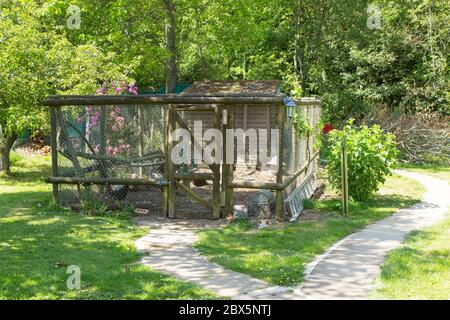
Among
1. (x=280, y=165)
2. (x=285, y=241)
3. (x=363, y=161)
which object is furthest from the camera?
(x=363, y=161)

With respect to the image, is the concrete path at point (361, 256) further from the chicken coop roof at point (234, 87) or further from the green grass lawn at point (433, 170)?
the chicken coop roof at point (234, 87)

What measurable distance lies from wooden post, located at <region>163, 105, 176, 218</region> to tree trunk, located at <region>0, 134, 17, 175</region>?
6719mm

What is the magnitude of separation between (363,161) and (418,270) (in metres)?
5.04

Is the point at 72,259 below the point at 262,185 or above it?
below

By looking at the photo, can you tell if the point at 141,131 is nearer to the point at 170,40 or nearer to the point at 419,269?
the point at 170,40

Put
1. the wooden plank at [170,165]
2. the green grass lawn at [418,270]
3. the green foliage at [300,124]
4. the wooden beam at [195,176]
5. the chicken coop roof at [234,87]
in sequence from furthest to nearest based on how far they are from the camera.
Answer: the chicken coop roof at [234,87] < the green foliage at [300,124] < the wooden plank at [170,165] < the wooden beam at [195,176] < the green grass lawn at [418,270]

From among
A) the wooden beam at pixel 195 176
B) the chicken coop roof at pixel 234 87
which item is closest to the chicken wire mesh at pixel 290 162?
the wooden beam at pixel 195 176

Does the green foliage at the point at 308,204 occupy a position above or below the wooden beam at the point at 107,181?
below

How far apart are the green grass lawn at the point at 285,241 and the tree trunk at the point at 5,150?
8.47 m

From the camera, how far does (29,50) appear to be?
1447 cm

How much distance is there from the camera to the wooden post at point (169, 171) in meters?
11.3

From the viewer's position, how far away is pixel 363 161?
12281 millimetres

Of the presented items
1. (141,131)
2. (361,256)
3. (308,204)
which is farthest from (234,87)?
(361,256)

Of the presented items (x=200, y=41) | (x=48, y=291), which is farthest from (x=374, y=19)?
(x=48, y=291)
